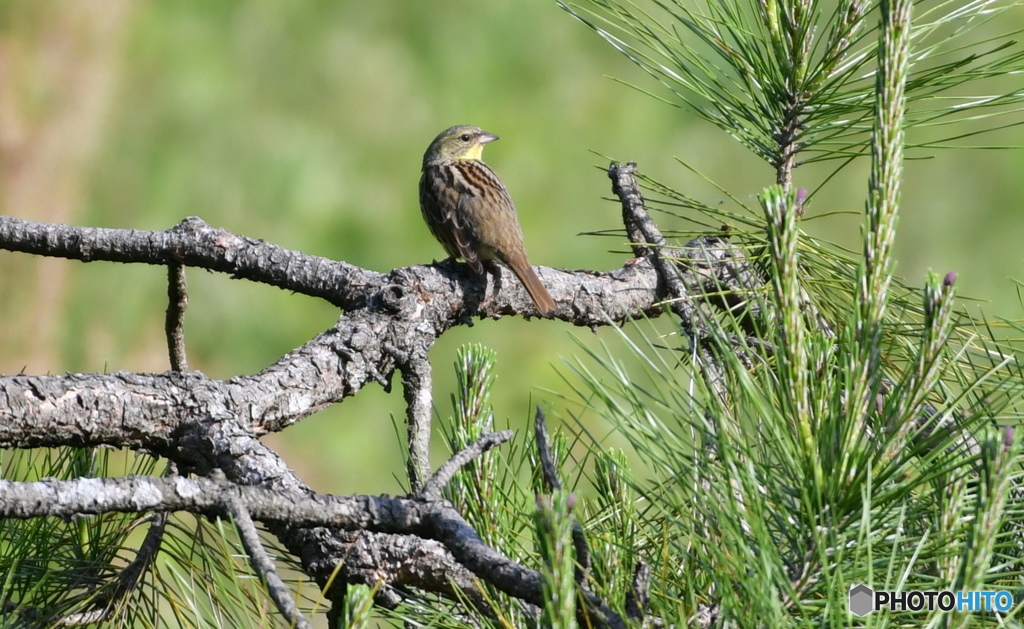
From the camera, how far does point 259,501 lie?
4.26 feet

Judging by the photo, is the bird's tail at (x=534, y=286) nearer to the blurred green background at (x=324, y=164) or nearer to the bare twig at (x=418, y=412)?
the bare twig at (x=418, y=412)

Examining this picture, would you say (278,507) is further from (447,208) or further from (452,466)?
(447,208)

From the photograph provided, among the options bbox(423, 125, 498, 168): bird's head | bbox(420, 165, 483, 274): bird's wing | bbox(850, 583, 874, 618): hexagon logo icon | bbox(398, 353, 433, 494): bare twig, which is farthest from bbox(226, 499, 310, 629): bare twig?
bbox(423, 125, 498, 168): bird's head

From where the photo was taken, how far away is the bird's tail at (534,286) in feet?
8.39

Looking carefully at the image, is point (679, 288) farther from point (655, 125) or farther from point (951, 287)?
point (655, 125)

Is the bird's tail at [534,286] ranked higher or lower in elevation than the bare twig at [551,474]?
higher

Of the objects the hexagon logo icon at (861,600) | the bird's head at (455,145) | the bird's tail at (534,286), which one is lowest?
the hexagon logo icon at (861,600)

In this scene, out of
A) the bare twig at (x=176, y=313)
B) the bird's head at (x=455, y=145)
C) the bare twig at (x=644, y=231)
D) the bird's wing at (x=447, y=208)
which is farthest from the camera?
the bird's head at (x=455, y=145)

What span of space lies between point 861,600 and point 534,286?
1.52m

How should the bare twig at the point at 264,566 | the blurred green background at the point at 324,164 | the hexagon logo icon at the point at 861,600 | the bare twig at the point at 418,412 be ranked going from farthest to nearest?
the blurred green background at the point at 324,164 < the bare twig at the point at 418,412 < the hexagon logo icon at the point at 861,600 < the bare twig at the point at 264,566

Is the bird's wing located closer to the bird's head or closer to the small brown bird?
the small brown bird

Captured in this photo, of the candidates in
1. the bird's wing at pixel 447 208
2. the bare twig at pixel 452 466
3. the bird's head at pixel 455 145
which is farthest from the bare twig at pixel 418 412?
the bird's head at pixel 455 145

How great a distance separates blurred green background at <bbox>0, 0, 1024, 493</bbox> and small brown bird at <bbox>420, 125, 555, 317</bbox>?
1.02 metres

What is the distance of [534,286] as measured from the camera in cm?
263
